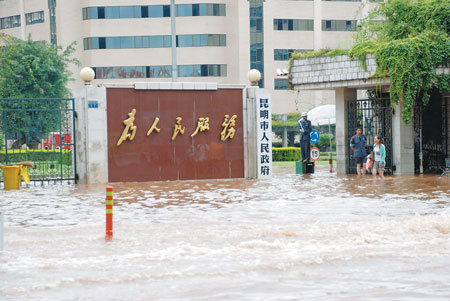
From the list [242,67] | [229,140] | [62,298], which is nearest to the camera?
[62,298]

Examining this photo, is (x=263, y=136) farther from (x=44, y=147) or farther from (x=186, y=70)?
(x=186, y=70)

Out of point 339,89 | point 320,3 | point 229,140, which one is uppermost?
point 320,3

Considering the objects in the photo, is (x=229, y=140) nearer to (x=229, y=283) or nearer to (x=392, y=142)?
(x=392, y=142)

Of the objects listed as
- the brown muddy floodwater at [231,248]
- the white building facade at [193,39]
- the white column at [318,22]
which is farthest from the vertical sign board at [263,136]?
the white column at [318,22]

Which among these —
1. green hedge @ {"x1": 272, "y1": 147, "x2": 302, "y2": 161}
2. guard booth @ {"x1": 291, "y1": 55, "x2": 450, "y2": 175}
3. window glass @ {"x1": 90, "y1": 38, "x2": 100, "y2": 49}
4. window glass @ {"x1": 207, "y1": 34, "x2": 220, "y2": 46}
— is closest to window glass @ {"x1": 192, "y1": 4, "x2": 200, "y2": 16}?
window glass @ {"x1": 207, "y1": 34, "x2": 220, "y2": 46}

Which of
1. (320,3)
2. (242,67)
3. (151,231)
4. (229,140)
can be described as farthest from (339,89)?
(320,3)

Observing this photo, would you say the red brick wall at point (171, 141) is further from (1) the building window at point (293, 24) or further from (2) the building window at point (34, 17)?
(2) the building window at point (34, 17)

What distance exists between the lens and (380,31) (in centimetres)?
2823

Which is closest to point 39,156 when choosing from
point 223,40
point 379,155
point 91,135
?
point 91,135

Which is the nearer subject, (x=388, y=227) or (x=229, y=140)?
(x=388, y=227)

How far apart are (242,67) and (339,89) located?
133ft

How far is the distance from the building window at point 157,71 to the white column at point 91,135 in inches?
1776

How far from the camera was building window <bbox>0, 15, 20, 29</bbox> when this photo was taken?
76375 millimetres

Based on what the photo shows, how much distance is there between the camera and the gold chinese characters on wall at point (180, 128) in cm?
2491
